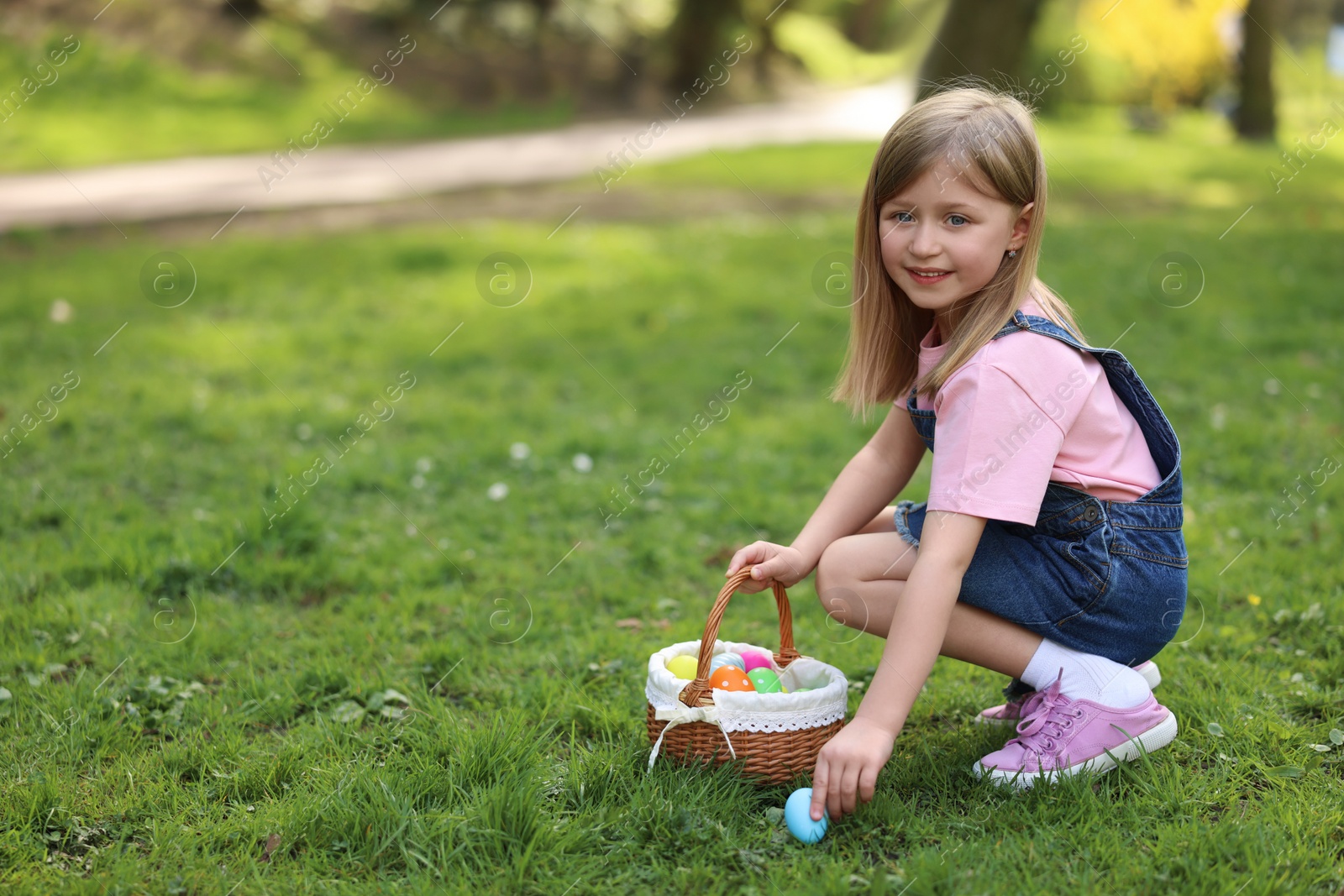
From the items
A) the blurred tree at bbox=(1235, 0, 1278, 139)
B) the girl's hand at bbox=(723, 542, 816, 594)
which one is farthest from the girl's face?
the blurred tree at bbox=(1235, 0, 1278, 139)

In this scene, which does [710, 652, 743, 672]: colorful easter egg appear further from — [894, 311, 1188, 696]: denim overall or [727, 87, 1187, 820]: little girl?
[894, 311, 1188, 696]: denim overall

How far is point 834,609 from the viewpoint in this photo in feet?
8.50

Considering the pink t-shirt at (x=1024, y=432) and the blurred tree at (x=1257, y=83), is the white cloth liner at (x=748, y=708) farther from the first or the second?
the blurred tree at (x=1257, y=83)

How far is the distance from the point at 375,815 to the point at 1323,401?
4.83m

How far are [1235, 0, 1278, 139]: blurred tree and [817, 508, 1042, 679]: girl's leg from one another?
56.5 feet

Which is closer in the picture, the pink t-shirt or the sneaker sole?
the pink t-shirt

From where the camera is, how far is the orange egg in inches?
99.8

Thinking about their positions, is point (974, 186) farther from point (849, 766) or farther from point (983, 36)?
point (983, 36)

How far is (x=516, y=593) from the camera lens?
3650 mm

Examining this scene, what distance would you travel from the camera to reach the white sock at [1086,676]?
7.90 feet

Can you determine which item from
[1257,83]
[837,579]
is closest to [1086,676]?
[837,579]

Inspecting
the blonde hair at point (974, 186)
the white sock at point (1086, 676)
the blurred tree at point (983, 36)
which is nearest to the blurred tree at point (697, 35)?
the blurred tree at point (983, 36)

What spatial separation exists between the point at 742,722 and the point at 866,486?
2.34 ft

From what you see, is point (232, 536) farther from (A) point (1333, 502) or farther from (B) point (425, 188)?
(B) point (425, 188)
